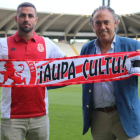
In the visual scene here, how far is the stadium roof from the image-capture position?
110 ft

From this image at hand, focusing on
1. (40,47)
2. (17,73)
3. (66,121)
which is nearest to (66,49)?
(66,121)

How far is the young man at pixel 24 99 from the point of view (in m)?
2.58

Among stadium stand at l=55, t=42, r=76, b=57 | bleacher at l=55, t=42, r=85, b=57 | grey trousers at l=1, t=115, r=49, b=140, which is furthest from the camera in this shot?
bleacher at l=55, t=42, r=85, b=57

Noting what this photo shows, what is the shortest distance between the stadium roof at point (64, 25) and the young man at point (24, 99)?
95.9 ft

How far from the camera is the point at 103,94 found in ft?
7.99

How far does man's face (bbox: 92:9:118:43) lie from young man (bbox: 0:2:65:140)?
710mm

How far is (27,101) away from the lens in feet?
8.52

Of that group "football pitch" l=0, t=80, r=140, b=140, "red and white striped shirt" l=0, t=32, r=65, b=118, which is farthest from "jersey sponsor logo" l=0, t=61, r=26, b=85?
"football pitch" l=0, t=80, r=140, b=140

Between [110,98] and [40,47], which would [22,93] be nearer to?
[40,47]

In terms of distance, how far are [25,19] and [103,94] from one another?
1.17 metres

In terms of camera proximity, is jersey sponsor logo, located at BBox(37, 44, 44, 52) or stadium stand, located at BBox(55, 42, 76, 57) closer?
jersey sponsor logo, located at BBox(37, 44, 44, 52)

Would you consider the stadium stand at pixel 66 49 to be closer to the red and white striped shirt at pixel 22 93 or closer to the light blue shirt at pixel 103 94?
the red and white striped shirt at pixel 22 93

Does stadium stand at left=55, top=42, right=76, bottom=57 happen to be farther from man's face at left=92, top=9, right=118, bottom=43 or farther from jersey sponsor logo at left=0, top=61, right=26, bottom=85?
man's face at left=92, top=9, right=118, bottom=43

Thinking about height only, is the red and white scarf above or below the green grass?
above
